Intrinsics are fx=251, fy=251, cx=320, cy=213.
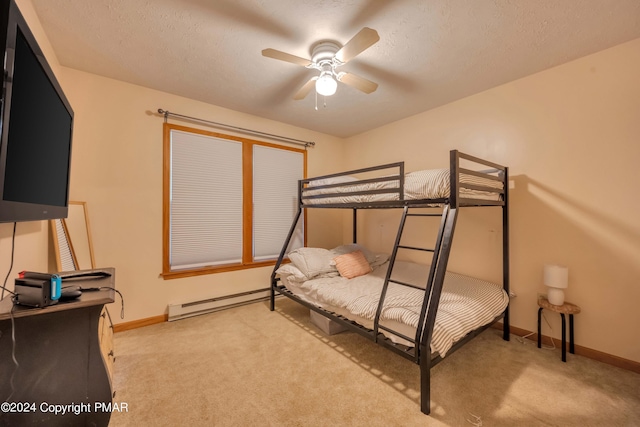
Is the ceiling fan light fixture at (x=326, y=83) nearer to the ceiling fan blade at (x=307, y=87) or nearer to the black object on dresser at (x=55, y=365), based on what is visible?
the ceiling fan blade at (x=307, y=87)

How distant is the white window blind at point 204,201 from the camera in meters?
2.92

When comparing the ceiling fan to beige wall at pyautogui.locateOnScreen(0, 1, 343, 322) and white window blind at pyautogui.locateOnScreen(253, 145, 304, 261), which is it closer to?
white window blind at pyautogui.locateOnScreen(253, 145, 304, 261)

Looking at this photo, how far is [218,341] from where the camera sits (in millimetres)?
2373

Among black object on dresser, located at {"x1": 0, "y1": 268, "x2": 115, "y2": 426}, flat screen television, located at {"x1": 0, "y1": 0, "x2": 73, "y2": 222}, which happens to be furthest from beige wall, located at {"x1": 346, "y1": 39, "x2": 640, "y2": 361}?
flat screen television, located at {"x1": 0, "y1": 0, "x2": 73, "y2": 222}

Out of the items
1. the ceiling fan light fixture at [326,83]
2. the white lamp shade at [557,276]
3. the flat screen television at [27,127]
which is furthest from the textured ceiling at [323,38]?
the white lamp shade at [557,276]

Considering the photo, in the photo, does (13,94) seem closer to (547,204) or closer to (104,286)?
(104,286)

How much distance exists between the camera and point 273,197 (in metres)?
3.68

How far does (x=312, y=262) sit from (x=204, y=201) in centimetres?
152

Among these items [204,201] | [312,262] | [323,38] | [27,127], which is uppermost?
[323,38]

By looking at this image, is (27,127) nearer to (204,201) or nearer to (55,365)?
(55,365)

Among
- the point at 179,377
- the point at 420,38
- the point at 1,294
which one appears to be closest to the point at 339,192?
the point at 420,38

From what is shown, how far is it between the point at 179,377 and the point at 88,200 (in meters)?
1.88

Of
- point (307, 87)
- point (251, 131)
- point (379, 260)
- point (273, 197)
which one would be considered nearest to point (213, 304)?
point (273, 197)

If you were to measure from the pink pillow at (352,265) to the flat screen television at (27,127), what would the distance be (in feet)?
7.87
